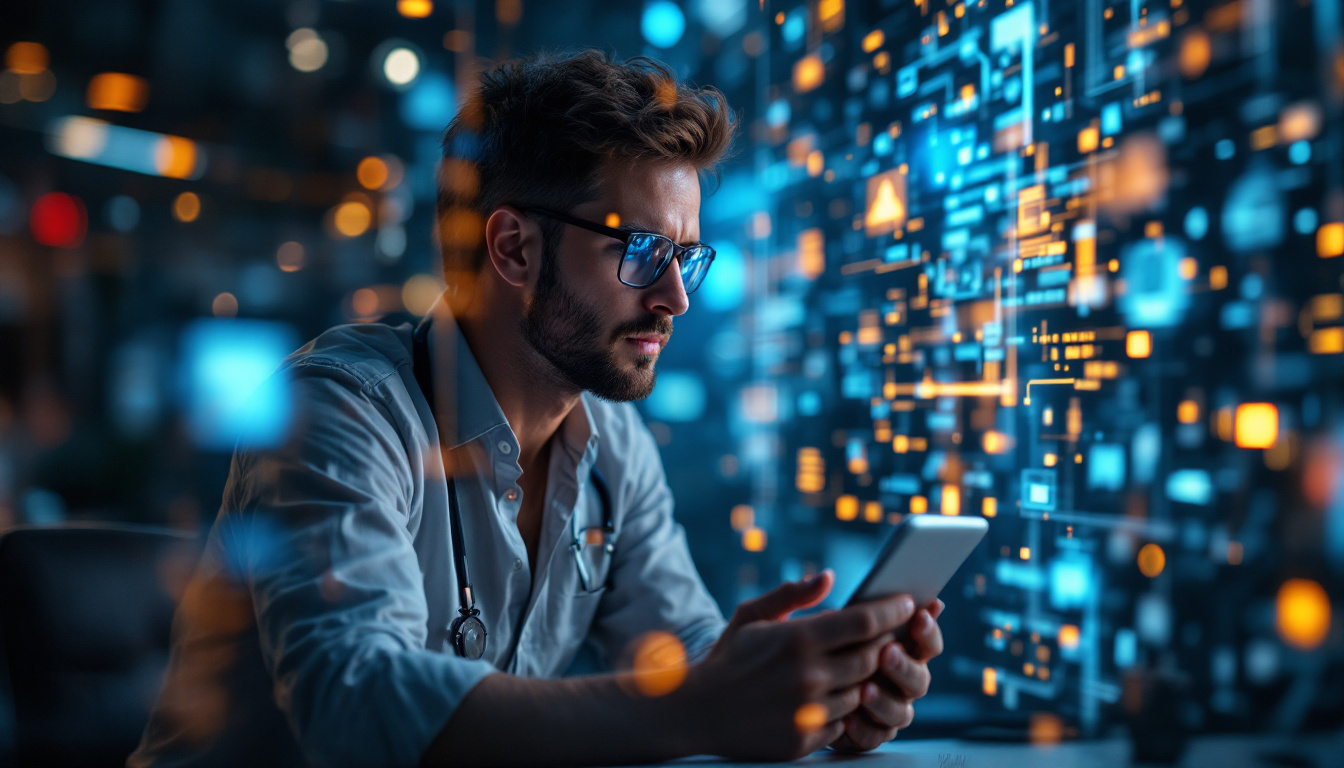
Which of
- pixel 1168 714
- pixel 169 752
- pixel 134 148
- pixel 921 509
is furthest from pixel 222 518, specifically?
pixel 134 148

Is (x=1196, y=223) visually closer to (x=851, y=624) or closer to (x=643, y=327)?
(x=851, y=624)

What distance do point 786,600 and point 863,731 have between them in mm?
152

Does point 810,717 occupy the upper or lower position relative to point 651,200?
lower

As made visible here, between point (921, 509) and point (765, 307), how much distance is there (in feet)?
3.22

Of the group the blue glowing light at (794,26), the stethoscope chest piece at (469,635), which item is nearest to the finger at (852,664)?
the stethoscope chest piece at (469,635)

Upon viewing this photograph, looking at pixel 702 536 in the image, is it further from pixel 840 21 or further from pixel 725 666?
pixel 725 666

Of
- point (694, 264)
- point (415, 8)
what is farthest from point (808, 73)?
point (415, 8)

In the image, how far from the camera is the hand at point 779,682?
69 centimetres

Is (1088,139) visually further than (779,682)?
Yes

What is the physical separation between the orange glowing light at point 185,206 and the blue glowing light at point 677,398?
126 inches

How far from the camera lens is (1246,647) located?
793 mm

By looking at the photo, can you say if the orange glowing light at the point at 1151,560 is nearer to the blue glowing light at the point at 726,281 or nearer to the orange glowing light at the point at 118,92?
the blue glowing light at the point at 726,281

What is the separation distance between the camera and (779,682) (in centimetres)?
69

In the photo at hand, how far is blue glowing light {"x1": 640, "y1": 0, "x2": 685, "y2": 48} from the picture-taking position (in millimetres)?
2336
